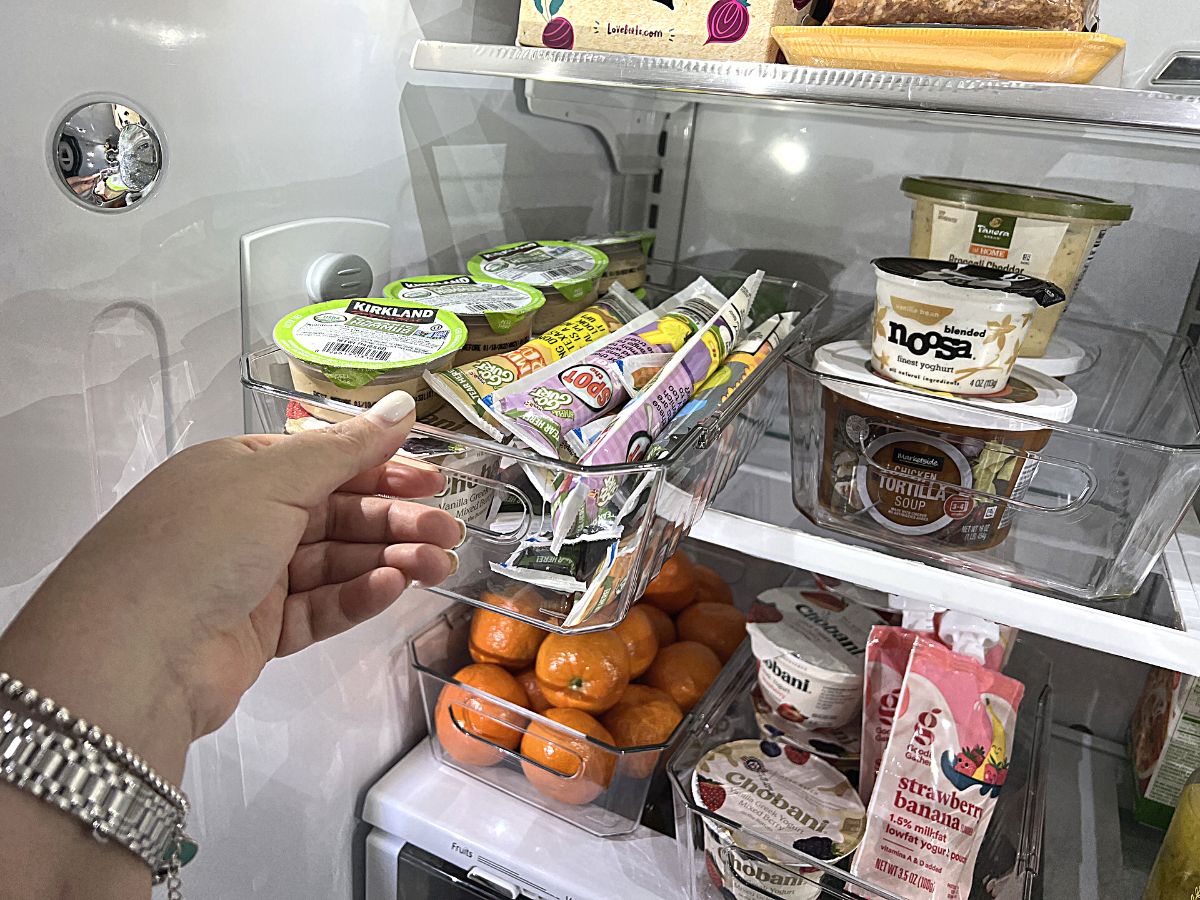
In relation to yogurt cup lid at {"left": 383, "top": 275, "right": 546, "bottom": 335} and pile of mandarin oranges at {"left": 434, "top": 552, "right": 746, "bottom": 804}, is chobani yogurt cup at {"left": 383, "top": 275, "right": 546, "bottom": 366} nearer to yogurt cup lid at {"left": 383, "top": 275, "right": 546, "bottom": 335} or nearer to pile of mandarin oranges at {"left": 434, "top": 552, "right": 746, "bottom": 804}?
yogurt cup lid at {"left": 383, "top": 275, "right": 546, "bottom": 335}

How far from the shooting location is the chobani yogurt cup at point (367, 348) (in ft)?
2.11

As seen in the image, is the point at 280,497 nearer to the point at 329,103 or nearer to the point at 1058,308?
the point at 329,103

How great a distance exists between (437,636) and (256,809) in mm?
296

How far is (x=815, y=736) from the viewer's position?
39.4 inches

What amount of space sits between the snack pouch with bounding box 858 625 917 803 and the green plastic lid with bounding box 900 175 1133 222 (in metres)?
0.43

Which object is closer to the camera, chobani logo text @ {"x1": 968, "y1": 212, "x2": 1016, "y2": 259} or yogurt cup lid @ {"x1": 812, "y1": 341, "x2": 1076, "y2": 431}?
yogurt cup lid @ {"x1": 812, "y1": 341, "x2": 1076, "y2": 431}

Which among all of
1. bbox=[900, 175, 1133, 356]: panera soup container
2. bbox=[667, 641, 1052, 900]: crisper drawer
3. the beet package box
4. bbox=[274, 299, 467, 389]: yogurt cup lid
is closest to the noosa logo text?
bbox=[900, 175, 1133, 356]: panera soup container

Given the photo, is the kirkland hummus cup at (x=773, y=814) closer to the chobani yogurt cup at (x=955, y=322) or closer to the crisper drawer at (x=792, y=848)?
the crisper drawer at (x=792, y=848)

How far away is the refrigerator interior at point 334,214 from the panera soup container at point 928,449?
16.3 inches

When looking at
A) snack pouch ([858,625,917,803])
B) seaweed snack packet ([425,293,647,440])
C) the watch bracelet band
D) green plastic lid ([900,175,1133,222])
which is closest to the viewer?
the watch bracelet band

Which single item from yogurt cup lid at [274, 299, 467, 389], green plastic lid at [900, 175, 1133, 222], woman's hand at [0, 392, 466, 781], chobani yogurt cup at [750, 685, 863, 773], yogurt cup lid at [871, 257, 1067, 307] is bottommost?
chobani yogurt cup at [750, 685, 863, 773]

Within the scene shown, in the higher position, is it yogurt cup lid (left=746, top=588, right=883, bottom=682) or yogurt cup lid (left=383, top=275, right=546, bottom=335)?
yogurt cup lid (left=383, top=275, right=546, bottom=335)

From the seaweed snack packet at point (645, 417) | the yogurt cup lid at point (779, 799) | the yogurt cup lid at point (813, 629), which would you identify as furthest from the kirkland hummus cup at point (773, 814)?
the seaweed snack packet at point (645, 417)

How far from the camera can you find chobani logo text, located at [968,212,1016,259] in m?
0.81
